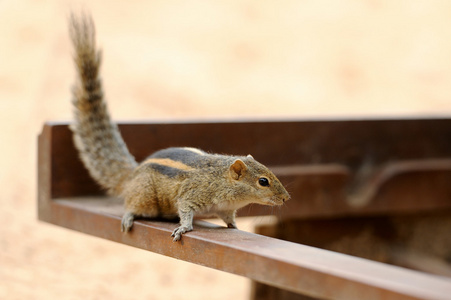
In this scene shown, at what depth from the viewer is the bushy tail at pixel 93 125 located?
135 inches

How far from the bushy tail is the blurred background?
2134mm

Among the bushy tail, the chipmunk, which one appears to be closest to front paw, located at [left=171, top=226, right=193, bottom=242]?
the chipmunk

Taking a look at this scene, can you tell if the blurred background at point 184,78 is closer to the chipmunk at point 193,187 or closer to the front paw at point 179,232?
the chipmunk at point 193,187

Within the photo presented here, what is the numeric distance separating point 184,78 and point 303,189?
799cm

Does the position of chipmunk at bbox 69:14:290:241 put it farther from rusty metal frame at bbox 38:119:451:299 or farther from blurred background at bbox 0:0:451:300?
blurred background at bbox 0:0:451:300

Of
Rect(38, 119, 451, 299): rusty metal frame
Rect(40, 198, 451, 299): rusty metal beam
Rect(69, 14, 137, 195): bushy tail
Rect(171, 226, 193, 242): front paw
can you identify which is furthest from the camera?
Rect(69, 14, 137, 195): bushy tail

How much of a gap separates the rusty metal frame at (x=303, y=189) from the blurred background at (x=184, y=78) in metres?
2.04

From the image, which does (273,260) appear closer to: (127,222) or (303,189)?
(127,222)

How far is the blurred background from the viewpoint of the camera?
22.9 ft

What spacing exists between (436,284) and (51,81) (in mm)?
9950

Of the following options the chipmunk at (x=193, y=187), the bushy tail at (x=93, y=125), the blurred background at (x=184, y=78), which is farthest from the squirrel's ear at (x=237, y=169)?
the blurred background at (x=184, y=78)

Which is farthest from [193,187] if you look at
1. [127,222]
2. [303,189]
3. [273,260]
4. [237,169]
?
[303,189]

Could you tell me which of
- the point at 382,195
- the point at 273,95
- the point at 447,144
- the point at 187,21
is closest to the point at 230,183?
the point at 382,195

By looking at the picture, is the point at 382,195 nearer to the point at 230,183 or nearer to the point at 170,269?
the point at 230,183
